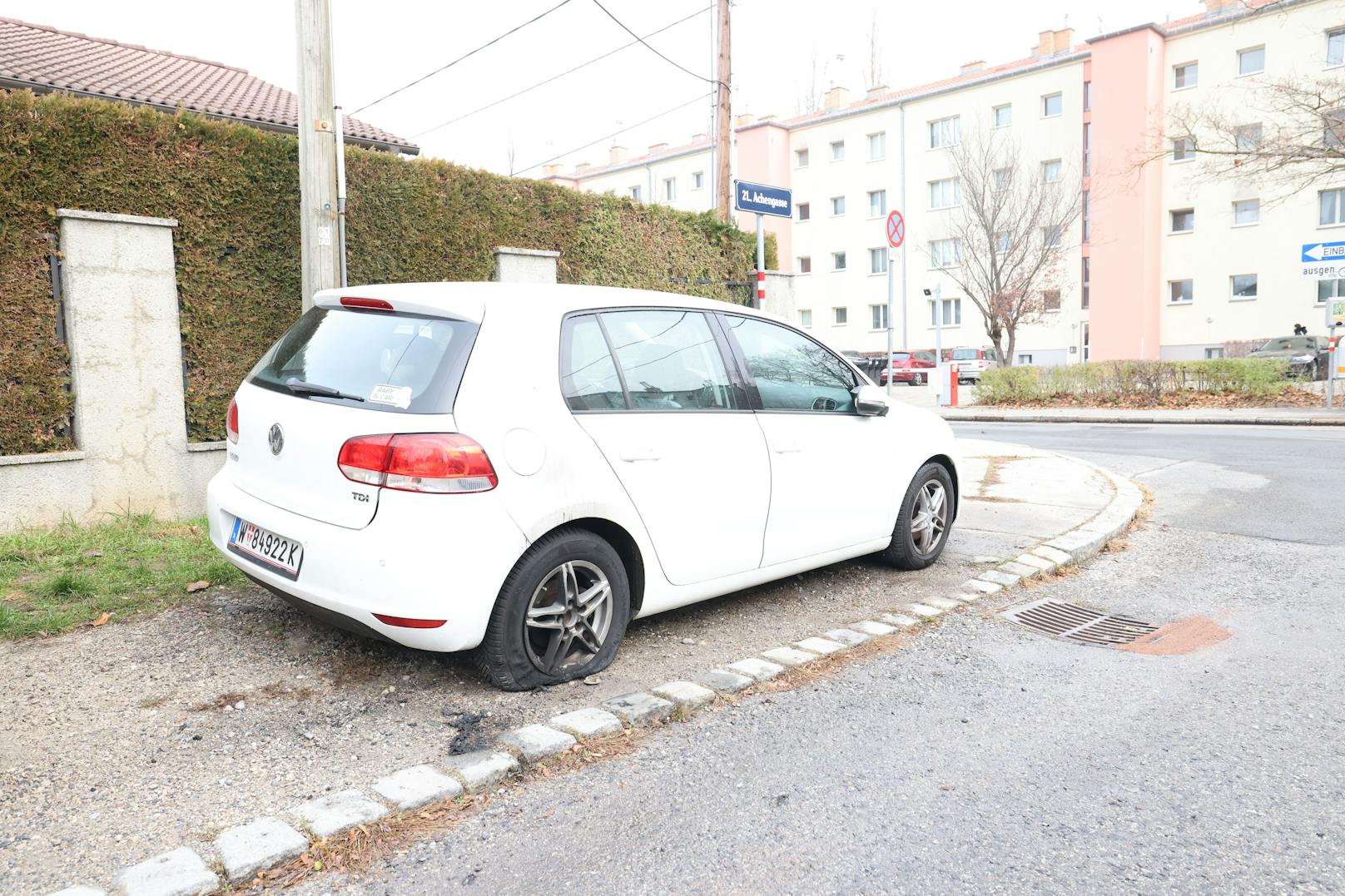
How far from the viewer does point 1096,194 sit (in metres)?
41.5

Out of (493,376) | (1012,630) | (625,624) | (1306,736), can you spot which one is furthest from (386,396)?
(1306,736)

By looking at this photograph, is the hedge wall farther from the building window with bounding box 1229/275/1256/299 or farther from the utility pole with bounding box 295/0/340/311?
the building window with bounding box 1229/275/1256/299

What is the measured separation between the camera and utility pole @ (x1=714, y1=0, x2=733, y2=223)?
636 inches

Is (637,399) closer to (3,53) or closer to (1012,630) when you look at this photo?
(1012,630)

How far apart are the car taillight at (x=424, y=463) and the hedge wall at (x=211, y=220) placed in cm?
450

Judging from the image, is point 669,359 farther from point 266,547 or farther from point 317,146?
point 317,146

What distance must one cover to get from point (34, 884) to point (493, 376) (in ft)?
6.83

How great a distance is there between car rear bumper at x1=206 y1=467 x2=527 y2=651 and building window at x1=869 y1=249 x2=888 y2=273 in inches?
1929

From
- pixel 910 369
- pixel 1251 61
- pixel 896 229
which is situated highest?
pixel 1251 61

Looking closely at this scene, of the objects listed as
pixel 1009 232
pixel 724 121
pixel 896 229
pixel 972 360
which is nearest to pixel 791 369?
pixel 896 229

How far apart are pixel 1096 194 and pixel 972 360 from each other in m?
9.11

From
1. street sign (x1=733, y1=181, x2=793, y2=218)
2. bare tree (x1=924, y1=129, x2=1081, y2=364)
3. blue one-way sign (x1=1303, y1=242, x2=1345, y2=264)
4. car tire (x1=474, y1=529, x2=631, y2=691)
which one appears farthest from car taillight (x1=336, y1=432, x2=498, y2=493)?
bare tree (x1=924, y1=129, x2=1081, y2=364)

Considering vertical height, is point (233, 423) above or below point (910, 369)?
below

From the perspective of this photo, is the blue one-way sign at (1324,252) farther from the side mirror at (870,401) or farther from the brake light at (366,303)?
the brake light at (366,303)
